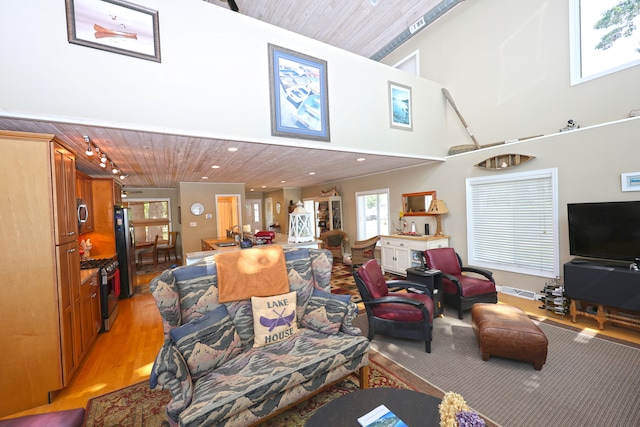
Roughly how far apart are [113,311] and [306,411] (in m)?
3.46

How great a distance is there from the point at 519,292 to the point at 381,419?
4038 millimetres

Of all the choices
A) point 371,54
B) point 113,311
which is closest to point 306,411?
point 113,311

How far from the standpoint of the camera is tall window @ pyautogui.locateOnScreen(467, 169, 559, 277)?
3.77 m

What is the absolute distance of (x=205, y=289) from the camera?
2084 millimetres

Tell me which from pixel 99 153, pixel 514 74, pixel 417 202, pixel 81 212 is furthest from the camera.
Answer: pixel 417 202

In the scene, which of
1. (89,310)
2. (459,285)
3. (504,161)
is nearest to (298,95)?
(459,285)

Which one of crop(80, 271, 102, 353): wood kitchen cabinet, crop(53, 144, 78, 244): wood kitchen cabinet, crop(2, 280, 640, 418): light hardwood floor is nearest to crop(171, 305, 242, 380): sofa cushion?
crop(2, 280, 640, 418): light hardwood floor

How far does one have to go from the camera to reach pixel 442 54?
17.2 ft

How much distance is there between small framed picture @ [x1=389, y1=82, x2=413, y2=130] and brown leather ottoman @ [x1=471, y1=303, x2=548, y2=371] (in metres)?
3.12

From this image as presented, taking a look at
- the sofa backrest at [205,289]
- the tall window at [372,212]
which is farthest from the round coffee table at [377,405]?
the tall window at [372,212]

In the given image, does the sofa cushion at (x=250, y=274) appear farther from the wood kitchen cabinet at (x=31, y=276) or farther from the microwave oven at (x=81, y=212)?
the microwave oven at (x=81, y=212)

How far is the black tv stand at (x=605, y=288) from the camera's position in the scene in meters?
2.75

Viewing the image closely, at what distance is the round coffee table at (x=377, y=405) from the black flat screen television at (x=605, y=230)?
10.8ft

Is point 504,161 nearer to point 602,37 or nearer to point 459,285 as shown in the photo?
point 602,37
